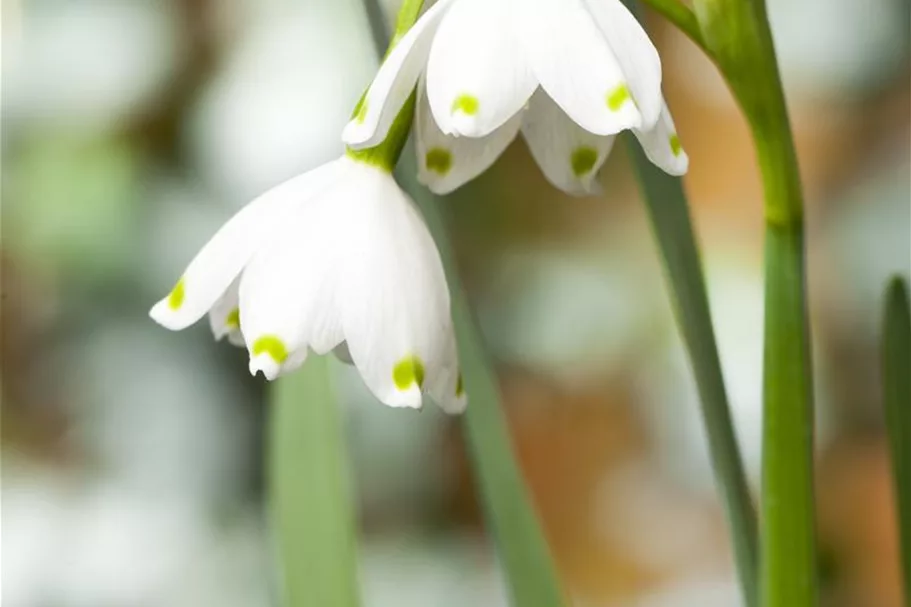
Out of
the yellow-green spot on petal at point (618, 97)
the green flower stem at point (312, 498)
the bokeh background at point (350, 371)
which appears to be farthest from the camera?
the bokeh background at point (350, 371)

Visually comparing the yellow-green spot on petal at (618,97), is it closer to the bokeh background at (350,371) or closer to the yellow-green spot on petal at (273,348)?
the yellow-green spot on petal at (273,348)

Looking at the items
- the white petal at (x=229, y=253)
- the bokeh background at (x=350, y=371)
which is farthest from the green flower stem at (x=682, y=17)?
the bokeh background at (x=350, y=371)

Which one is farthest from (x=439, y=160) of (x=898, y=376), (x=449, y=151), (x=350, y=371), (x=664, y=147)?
(x=350, y=371)

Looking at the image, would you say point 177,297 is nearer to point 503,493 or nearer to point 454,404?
point 454,404

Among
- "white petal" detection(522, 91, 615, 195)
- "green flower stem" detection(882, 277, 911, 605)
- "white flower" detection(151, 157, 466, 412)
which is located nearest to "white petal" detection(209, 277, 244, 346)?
"white flower" detection(151, 157, 466, 412)

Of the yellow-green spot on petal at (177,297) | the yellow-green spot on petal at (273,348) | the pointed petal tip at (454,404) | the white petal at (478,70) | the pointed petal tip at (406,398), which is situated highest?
the white petal at (478,70)

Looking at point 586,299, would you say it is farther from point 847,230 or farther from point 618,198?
point 847,230
